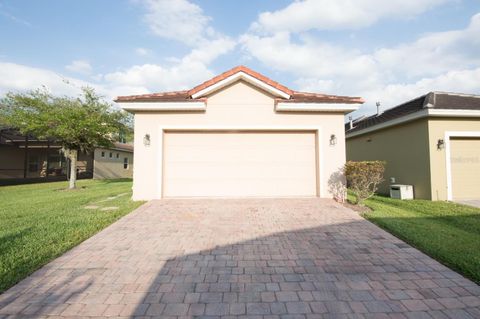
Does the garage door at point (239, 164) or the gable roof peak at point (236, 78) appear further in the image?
the garage door at point (239, 164)

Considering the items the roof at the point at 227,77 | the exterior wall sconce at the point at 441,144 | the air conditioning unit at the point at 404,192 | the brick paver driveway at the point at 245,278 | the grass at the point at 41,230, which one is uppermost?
the roof at the point at 227,77

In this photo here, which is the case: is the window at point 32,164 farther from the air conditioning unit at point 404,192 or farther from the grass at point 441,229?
the air conditioning unit at point 404,192

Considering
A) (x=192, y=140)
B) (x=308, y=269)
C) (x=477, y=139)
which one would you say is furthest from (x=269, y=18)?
(x=308, y=269)

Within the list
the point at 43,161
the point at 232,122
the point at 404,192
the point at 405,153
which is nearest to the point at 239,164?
the point at 232,122

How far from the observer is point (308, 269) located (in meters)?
3.28

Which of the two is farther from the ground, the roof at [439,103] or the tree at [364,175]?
the roof at [439,103]

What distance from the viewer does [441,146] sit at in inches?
333

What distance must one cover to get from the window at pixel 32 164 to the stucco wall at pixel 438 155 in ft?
102

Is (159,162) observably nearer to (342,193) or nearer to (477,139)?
(342,193)

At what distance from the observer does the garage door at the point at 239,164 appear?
8.28m

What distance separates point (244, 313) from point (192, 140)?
22.1ft

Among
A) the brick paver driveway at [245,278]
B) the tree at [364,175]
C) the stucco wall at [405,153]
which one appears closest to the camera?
the brick paver driveway at [245,278]

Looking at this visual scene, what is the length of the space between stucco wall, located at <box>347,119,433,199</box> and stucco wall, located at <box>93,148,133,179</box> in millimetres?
23257

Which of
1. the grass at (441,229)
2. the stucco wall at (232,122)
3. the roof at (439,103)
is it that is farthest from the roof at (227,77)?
the grass at (441,229)
